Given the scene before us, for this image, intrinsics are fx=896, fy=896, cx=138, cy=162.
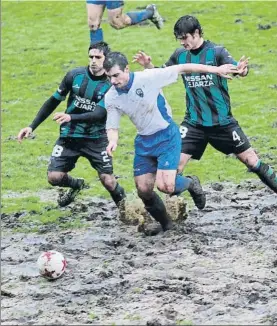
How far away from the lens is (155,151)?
11070 mm

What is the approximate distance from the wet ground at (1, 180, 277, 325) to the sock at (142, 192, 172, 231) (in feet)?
0.68

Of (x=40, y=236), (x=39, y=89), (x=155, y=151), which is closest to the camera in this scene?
(x=155, y=151)

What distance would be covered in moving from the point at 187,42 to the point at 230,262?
289 cm

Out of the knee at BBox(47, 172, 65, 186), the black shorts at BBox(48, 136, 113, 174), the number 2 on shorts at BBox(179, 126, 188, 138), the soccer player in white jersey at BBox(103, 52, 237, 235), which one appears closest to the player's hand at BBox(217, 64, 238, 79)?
the soccer player in white jersey at BBox(103, 52, 237, 235)

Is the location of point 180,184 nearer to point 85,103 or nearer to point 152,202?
point 152,202

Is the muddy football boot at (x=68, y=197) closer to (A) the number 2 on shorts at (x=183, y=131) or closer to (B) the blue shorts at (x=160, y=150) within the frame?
(A) the number 2 on shorts at (x=183, y=131)

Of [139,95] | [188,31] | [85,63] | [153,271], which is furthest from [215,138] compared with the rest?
[85,63]

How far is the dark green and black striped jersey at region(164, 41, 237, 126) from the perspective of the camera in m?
11.5

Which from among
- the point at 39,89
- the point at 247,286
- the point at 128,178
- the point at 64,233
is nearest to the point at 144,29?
the point at 39,89

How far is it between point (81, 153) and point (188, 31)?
2432 mm

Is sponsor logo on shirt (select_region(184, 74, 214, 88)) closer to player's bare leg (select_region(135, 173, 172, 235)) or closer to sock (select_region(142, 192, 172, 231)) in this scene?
player's bare leg (select_region(135, 173, 172, 235))

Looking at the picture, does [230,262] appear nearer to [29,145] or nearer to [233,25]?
[29,145]

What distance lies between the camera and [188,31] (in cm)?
1120

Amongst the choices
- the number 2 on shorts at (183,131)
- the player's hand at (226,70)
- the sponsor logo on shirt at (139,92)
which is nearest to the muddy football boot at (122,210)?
the number 2 on shorts at (183,131)
